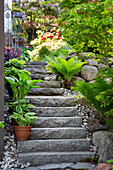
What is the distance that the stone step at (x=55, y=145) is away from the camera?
3.69 m

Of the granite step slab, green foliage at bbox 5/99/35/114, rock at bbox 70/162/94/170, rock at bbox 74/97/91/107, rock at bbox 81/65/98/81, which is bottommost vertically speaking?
rock at bbox 70/162/94/170

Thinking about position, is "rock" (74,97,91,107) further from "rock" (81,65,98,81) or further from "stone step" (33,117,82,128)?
"rock" (81,65,98,81)

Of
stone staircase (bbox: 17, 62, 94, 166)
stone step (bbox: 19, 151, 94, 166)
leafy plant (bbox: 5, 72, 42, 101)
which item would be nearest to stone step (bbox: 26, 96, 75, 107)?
stone staircase (bbox: 17, 62, 94, 166)

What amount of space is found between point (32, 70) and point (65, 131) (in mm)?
2699

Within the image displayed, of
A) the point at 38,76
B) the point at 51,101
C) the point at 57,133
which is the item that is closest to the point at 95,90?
the point at 57,133

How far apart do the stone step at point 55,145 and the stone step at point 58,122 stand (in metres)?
0.45

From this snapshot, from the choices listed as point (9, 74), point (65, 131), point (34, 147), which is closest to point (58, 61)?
point (9, 74)

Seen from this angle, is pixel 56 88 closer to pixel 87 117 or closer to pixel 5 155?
pixel 87 117

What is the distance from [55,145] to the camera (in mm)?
3764

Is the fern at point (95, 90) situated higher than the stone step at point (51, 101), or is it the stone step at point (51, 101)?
the fern at point (95, 90)

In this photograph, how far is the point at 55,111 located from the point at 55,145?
85 cm

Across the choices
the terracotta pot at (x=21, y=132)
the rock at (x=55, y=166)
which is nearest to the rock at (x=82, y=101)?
the terracotta pot at (x=21, y=132)

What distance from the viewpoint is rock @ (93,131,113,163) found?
3244 millimetres

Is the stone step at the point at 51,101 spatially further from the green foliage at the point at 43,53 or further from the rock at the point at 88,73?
the green foliage at the point at 43,53
